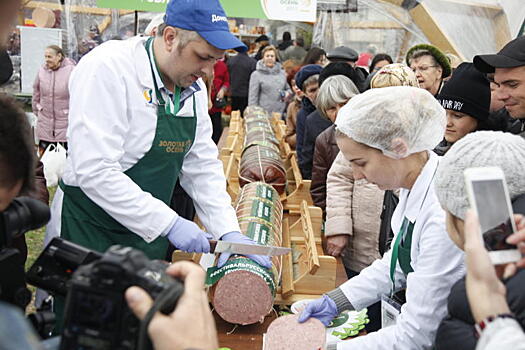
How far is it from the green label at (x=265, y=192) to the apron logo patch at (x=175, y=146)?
3.62ft

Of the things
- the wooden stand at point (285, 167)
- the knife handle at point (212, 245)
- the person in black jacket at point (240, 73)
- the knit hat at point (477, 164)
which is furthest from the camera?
the person in black jacket at point (240, 73)

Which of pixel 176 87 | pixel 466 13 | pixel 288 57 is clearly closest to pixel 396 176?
pixel 176 87

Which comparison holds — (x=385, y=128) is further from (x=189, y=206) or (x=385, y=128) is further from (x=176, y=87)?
(x=189, y=206)

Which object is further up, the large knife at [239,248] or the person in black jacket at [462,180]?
the person in black jacket at [462,180]

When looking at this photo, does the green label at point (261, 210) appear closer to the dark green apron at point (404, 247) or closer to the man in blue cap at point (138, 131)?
the man in blue cap at point (138, 131)

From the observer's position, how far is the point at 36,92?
6.82m

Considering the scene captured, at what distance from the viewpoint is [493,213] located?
109 cm

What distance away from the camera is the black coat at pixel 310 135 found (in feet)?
14.3

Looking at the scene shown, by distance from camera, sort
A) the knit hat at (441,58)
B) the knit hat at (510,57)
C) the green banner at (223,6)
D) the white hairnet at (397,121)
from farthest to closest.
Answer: the green banner at (223,6) < the knit hat at (441,58) < the knit hat at (510,57) < the white hairnet at (397,121)

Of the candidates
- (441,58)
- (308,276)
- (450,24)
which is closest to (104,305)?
(308,276)

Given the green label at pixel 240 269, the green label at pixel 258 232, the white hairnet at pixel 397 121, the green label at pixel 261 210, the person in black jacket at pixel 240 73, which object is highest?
the white hairnet at pixel 397 121

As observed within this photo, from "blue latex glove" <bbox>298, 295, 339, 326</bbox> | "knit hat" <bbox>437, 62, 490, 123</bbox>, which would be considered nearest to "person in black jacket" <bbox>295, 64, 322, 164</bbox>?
"knit hat" <bbox>437, 62, 490, 123</bbox>

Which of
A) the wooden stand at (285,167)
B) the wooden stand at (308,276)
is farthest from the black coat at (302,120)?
the wooden stand at (308,276)

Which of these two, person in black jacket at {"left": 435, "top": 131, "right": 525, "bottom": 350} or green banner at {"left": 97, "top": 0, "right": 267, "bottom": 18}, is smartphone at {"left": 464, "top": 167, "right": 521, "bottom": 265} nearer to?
person in black jacket at {"left": 435, "top": 131, "right": 525, "bottom": 350}
